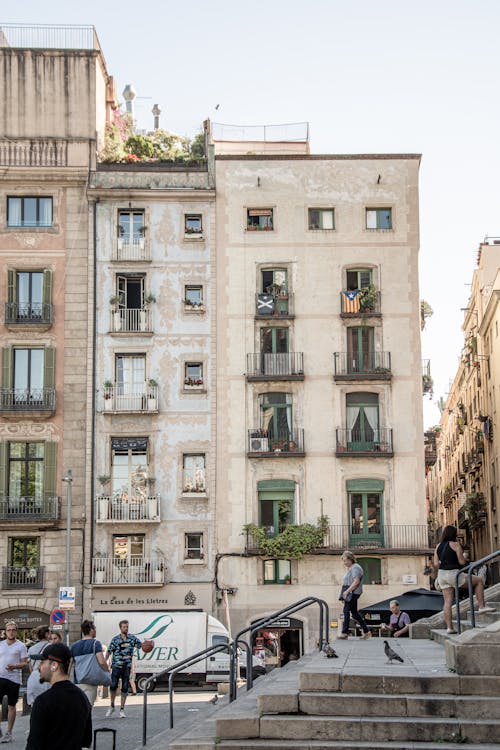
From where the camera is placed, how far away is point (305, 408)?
48531 mm

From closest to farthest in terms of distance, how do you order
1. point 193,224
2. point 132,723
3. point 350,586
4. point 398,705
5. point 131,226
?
point 398,705, point 350,586, point 132,723, point 131,226, point 193,224

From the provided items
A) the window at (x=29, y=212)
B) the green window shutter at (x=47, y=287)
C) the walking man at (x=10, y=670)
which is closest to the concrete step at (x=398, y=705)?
the walking man at (x=10, y=670)

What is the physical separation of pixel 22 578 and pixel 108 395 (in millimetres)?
7776

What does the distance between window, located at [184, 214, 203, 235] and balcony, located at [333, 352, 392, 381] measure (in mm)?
7695

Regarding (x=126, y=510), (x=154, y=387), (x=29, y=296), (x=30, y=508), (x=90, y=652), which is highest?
(x=29, y=296)

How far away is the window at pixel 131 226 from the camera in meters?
50.2

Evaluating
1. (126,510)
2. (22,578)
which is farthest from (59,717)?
(22,578)

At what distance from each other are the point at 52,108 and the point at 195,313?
34.2 ft

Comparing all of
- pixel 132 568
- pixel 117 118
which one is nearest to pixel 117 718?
pixel 132 568

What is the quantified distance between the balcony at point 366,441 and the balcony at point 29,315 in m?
12.4

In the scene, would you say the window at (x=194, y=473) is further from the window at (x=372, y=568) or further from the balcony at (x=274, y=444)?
the window at (x=372, y=568)

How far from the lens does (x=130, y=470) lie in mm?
48156

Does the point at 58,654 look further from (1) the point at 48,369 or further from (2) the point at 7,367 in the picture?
(2) the point at 7,367

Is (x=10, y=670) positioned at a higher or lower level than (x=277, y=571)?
lower
